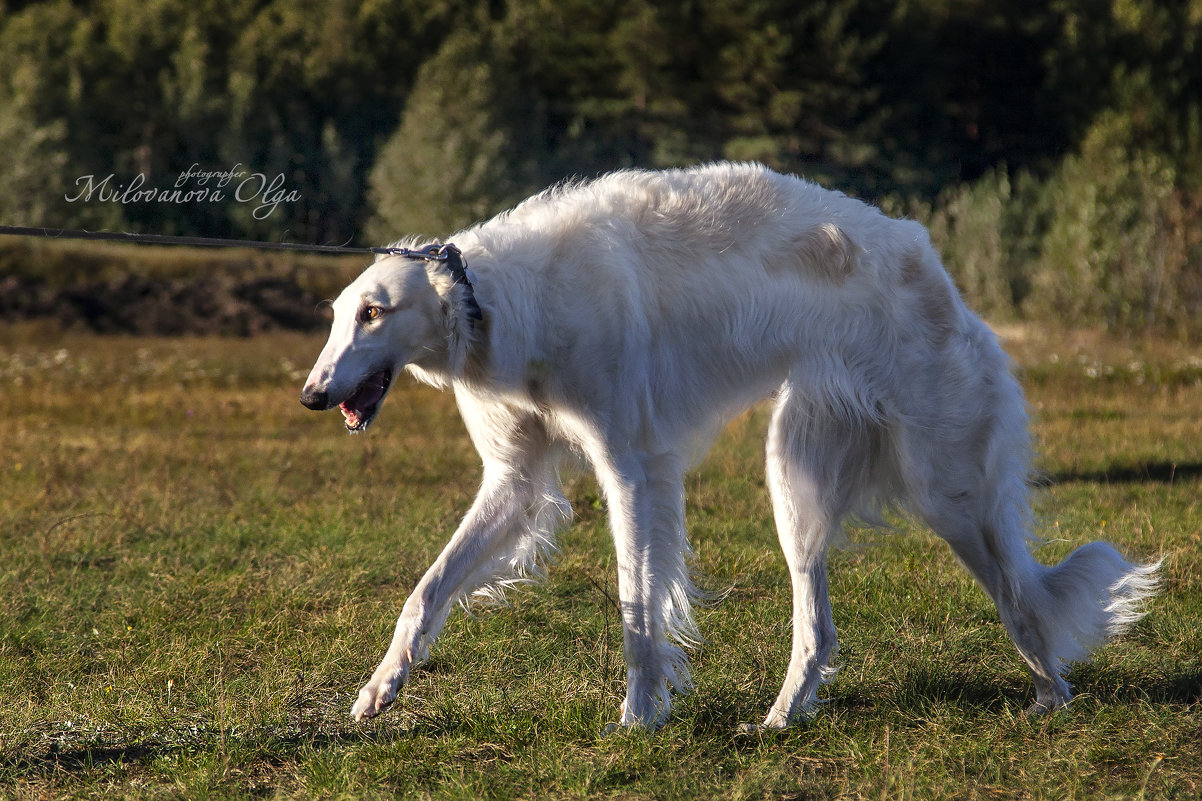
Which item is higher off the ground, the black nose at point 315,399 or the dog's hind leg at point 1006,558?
the black nose at point 315,399

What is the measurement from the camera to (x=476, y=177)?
1278 inches

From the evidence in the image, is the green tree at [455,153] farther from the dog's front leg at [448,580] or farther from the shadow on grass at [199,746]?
the shadow on grass at [199,746]

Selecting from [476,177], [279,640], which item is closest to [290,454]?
[279,640]

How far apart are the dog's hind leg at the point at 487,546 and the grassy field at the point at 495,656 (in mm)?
293

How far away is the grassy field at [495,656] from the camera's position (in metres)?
3.55

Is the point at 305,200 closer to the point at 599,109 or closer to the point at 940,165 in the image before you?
the point at 599,109

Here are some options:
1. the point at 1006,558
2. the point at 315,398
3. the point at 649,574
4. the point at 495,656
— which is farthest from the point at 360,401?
the point at 1006,558

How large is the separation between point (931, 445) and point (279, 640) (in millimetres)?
2857

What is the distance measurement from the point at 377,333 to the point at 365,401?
225mm

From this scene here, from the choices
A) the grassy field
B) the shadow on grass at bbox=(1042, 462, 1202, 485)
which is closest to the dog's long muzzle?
the grassy field

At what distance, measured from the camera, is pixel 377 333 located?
3646mm

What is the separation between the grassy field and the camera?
355cm

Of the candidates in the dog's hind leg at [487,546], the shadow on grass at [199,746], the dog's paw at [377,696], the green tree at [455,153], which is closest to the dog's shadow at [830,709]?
the shadow on grass at [199,746]

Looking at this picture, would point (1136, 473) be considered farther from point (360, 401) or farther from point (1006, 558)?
point (360, 401)
